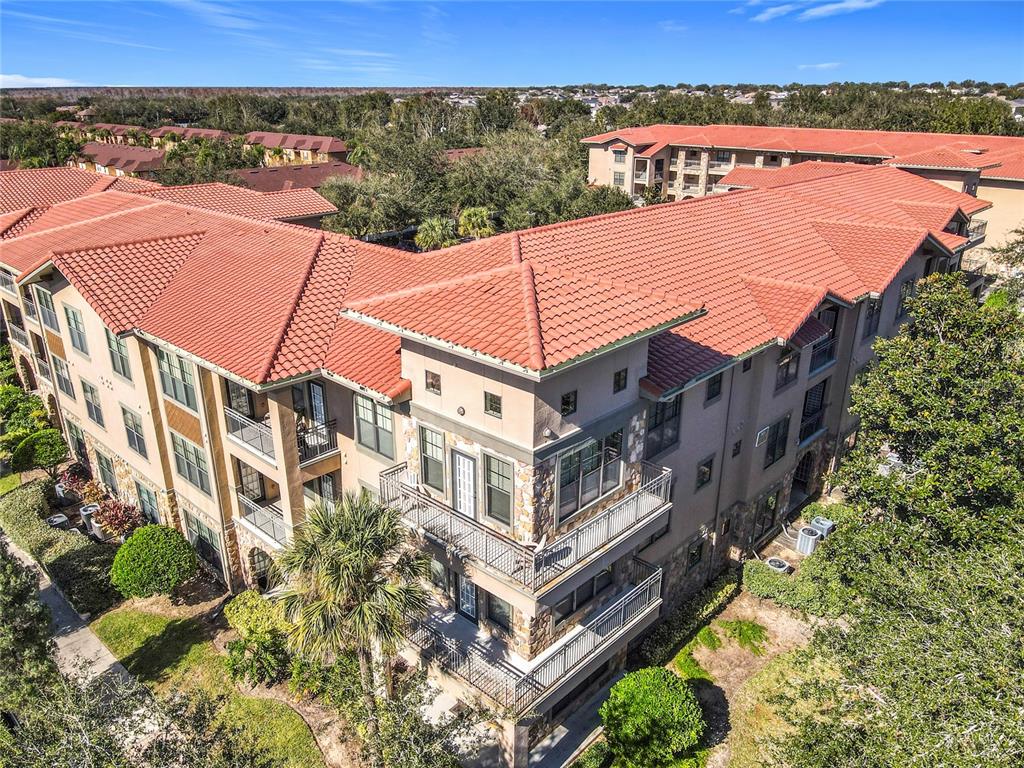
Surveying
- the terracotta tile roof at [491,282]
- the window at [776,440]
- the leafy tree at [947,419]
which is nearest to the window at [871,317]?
the terracotta tile roof at [491,282]

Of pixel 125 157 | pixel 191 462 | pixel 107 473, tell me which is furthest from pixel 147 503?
pixel 125 157

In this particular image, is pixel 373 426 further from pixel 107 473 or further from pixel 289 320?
pixel 107 473

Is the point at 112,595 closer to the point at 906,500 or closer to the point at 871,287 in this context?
the point at 906,500

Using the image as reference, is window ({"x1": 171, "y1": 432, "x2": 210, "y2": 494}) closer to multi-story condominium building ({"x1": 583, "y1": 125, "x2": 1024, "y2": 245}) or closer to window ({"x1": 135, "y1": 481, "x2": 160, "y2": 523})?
window ({"x1": 135, "y1": 481, "x2": 160, "y2": 523})

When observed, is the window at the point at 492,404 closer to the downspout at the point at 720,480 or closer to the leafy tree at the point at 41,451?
→ the downspout at the point at 720,480

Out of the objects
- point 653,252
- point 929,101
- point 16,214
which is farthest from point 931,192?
point 929,101

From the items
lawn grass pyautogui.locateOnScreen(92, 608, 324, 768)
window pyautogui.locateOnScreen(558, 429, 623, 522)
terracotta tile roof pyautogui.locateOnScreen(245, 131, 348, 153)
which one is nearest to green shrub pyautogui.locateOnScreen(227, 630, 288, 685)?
lawn grass pyautogui.locateOnScreen(92, 608, 324, 768)
